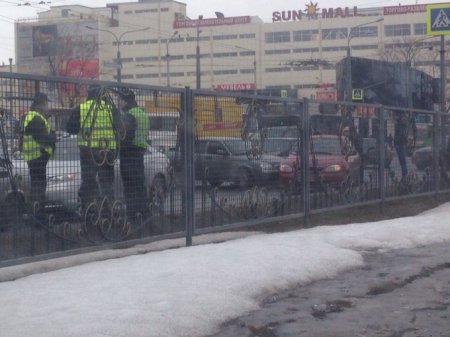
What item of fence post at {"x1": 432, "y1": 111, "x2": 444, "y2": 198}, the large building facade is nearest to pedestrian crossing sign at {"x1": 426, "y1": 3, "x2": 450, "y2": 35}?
fence post at {"x1": 432, "y1": 111, "x2": 444, "y2": 198}

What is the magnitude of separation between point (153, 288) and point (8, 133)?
2.03m

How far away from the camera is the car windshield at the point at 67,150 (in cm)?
890

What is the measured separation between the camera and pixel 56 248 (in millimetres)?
9031

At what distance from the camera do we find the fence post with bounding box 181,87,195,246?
10636 millimetres

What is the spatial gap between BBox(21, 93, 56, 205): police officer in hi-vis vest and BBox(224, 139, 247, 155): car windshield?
3061 millimetres

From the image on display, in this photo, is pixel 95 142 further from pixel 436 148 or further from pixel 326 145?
pixel 436 148

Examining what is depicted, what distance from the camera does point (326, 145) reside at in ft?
45.3

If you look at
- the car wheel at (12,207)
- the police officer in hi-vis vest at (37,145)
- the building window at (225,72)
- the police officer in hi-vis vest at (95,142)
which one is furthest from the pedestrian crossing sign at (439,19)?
the building window at (225,72)

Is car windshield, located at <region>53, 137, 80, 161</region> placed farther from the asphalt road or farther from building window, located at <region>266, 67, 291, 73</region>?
building window, located at <region>266, 67, 291, 73</region>

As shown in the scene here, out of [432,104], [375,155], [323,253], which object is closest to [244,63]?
[432,104]

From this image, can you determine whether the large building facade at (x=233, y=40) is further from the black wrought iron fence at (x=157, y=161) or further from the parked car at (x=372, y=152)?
the black wrought iron fence at (x=157, y=161)

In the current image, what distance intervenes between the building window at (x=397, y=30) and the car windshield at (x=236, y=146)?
67.0 metres

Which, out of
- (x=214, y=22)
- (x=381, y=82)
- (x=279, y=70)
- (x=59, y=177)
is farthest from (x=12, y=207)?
(x=214, y=22)

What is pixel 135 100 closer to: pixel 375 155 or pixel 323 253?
pixel 323 253
